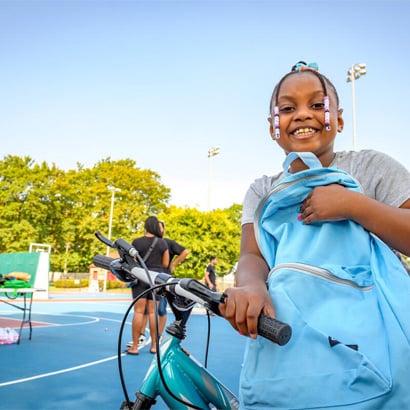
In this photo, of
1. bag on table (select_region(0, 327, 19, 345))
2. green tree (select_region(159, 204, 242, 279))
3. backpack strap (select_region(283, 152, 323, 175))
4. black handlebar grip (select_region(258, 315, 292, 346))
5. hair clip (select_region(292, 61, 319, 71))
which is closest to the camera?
black handlebar grip (select_region(258, 315, 292, 346))

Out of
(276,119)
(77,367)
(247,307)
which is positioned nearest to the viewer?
(247,307)

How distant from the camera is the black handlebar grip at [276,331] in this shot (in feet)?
2.76

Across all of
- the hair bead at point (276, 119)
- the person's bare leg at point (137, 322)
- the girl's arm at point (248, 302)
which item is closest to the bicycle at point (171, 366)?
the girl's arm at point (248, 302)

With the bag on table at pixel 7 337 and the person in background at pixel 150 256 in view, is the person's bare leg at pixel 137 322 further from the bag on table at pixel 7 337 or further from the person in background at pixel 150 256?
the bag on table at pixel 7 337

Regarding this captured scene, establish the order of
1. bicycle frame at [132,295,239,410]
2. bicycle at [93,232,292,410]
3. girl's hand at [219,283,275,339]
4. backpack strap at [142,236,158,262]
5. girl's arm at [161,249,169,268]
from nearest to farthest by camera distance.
→ girl's hand at [219,283,275,339] → bicycle at [93,232,292,410] → bicycle frame at [132,295,239,410] → backpack strap at [142,236,158,262] → girl's arm at [161,249,169,268]

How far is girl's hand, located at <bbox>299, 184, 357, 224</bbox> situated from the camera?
103 cm

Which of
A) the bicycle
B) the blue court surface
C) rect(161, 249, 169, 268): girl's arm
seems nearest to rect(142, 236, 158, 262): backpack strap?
rect(161, 249, 169, 268): girl's arm

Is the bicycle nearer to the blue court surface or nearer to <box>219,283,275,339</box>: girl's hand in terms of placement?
<box>219,283,275,339</box>: girl's hand

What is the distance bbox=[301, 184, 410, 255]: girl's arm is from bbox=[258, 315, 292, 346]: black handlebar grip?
31 cm

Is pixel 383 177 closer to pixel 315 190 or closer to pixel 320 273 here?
pixel 315 190

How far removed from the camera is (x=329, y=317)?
92 cm

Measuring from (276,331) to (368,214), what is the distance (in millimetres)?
396

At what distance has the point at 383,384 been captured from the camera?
83cm

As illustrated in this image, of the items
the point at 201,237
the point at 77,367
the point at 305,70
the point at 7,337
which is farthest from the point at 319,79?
the point at 201,237
